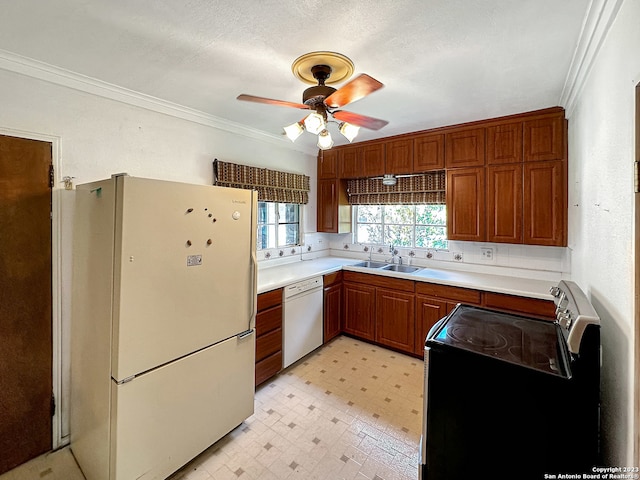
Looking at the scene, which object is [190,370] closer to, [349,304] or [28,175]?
[28,175]

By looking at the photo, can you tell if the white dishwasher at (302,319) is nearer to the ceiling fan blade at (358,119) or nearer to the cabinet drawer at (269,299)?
the cabinet drawer at (269,299)

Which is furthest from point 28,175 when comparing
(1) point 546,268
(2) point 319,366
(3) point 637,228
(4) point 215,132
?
(1) point 546,268

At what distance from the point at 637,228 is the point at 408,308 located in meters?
2.22

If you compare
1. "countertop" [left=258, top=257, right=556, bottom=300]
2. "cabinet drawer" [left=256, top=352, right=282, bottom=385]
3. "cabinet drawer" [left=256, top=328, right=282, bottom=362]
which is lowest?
"cabinet drawer" [left=256, top=352, right=282, bottom=385]

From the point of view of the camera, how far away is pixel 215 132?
9.23 feet

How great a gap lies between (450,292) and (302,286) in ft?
4.73

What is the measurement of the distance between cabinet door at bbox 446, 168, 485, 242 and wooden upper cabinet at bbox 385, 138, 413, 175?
47cm

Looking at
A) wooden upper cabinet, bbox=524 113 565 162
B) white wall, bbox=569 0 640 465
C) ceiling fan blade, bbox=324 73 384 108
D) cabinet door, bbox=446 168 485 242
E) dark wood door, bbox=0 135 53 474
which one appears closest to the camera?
white wall, bbox=569 0 640 465

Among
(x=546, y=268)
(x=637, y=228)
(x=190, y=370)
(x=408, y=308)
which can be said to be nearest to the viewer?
(x=637, y=228)

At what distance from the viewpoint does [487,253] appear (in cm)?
306

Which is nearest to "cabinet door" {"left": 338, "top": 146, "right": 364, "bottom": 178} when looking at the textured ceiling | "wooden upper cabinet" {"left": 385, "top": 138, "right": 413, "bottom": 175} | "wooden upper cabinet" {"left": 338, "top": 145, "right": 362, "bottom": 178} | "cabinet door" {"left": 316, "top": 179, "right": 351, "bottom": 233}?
"wooden upper cabinet" {"left": 338, "top": 145, "right": 362, "bottom": 178}

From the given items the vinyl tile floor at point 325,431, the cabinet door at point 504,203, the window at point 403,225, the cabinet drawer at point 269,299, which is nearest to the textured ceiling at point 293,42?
the cabinet door at point 504,203

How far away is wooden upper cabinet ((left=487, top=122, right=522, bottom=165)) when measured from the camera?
263 cm

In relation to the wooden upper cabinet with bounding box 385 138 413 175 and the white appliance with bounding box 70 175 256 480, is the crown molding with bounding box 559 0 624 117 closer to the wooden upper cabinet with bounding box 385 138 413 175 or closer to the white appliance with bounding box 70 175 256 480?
the wooden upper cabinet with bounding box 385 138 413 175
